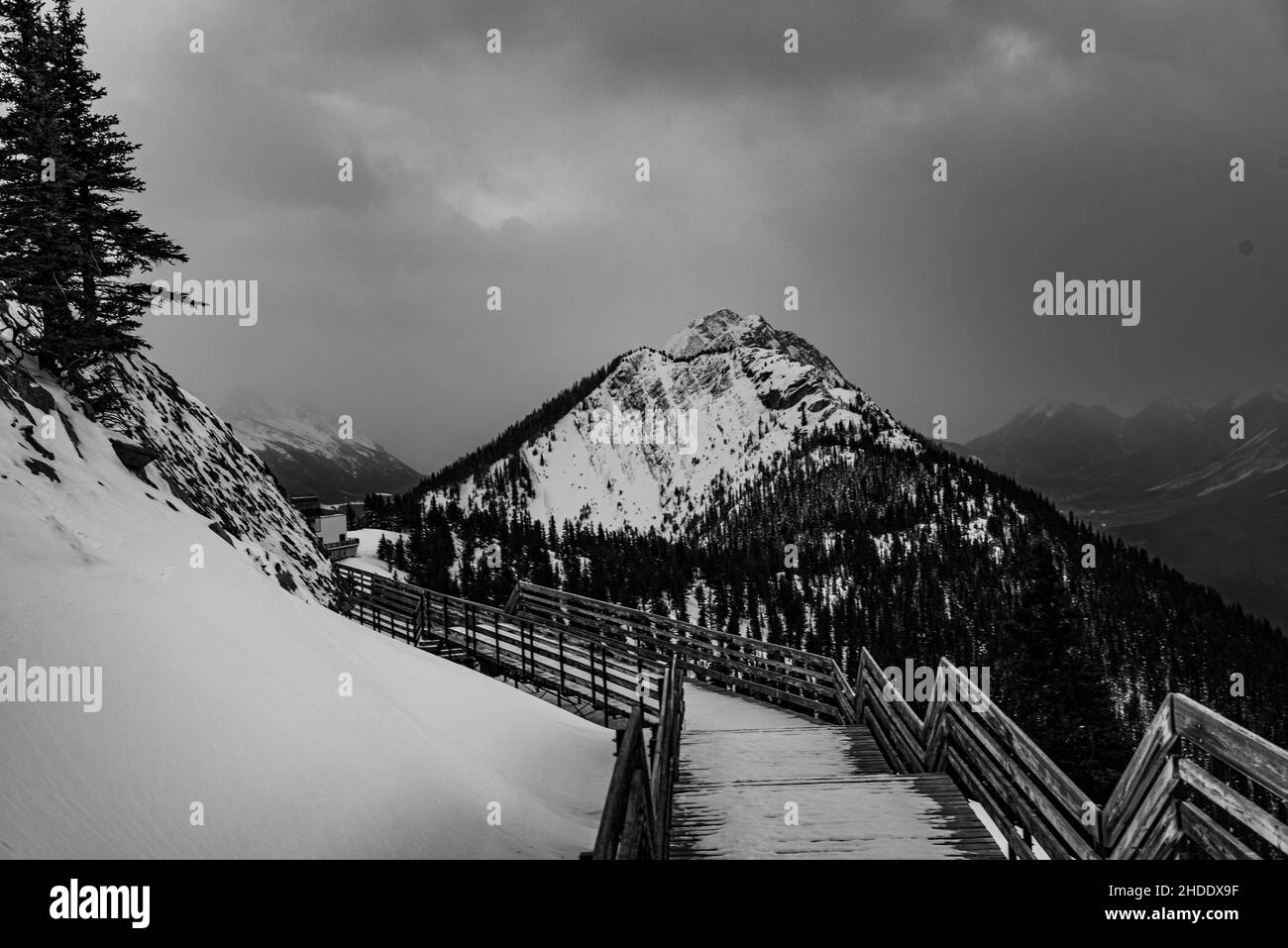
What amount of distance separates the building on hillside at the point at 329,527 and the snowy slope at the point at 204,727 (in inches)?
1601

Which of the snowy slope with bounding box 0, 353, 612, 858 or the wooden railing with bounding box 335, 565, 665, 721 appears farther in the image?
the wooden railing with bounding box 335, 565, 665, 721

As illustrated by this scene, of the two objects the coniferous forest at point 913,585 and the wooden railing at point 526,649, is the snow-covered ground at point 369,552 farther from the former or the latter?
the wooden railing at point 526,649

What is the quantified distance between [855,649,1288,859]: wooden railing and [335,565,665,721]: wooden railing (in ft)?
19.6

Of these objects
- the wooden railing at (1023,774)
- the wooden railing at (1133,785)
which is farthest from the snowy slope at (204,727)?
the wooden railing at (1133,785)

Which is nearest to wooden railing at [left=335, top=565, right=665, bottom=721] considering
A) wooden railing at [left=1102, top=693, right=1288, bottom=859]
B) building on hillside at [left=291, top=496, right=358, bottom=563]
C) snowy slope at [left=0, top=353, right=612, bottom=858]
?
snowy slope at [left=0, top=353, right=612, bottom=858]

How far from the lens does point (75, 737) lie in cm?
489

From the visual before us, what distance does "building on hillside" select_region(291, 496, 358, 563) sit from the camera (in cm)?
5044

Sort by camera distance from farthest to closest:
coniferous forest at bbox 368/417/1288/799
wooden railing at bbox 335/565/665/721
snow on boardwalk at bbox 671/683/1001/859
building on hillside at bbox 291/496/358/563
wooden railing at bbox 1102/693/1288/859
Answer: coniferous forest at bbox 368/417/1288/799 < building on hillside at bbox 291/496/358/563 < wooden railing at bbox 335/565/665/721 < snow on boardwalk at bbox 671/683/1001/859 < wooden railing at bbox 1102/693/1288/859

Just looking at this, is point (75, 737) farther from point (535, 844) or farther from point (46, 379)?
point (46, 379)

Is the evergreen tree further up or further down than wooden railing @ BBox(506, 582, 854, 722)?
further up

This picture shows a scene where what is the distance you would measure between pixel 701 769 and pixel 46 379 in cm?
1768

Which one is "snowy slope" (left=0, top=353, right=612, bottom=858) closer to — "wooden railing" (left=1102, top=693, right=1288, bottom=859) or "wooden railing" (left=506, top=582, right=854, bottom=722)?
"wooden railing" (left=506, top=582, right=854, bottom=722)

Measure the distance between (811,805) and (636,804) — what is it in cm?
278

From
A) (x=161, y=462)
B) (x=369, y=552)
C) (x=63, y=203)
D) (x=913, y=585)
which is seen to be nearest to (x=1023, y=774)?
(x=161, y=462)
